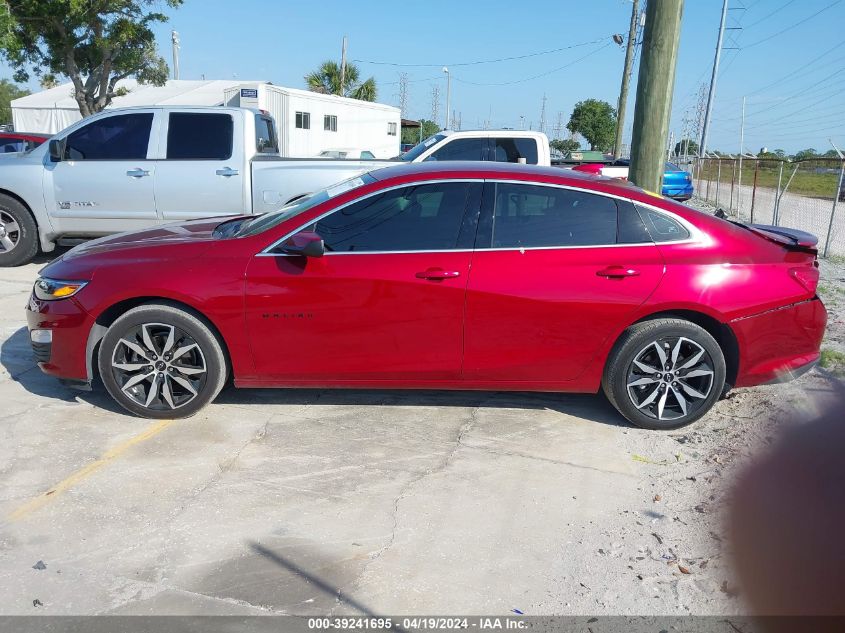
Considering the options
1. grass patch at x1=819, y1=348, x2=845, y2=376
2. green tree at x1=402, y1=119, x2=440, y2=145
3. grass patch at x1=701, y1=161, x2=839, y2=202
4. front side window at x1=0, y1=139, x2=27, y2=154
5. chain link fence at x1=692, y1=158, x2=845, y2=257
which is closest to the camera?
grass patch at x1=819, y1=348, x2=845, y2=376

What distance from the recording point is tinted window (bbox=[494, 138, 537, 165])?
398 inches

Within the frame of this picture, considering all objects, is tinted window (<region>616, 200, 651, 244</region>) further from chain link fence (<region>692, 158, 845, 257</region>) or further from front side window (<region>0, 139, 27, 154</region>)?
front side window (<region>0, 139, 27, 154</region>)

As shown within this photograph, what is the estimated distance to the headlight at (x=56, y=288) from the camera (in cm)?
451

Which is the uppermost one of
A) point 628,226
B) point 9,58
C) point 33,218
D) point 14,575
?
point 9,58

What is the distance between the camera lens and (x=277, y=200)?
8516 millimetres

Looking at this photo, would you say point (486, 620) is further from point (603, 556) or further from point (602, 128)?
point (602, 128)

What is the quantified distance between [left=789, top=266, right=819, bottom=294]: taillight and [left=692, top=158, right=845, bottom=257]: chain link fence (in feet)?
20.8

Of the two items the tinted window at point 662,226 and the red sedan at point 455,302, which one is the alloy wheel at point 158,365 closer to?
the red sedan at point 455,302

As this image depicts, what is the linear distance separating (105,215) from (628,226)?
6.56 meters

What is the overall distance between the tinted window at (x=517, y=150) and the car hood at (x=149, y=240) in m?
5.76

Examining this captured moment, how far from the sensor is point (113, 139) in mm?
8531

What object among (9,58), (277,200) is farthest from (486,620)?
(9,58)

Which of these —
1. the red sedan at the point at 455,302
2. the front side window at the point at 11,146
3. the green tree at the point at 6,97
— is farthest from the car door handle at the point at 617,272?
the green tree at the point at 6,97

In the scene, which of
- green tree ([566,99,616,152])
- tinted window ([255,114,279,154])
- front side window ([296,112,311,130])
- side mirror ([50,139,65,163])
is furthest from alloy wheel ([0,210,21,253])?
green tree ([566,99,616,152])
